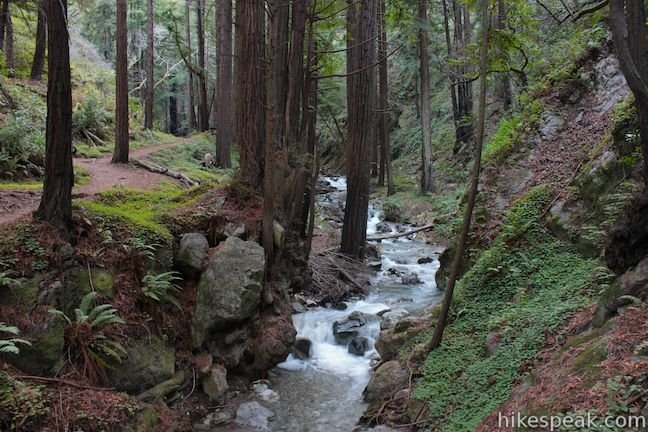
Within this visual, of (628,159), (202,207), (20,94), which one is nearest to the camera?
(628,159)

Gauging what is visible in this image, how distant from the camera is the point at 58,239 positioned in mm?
5836

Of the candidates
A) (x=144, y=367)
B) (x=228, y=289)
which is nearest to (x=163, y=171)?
(x=228, y=289)

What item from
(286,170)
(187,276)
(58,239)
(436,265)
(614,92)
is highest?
(614,92)

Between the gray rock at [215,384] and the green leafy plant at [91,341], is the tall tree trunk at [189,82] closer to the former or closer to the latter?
the gray rock at [215,384]

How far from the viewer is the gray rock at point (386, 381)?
640 cm

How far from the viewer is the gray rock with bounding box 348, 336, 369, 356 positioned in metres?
8.40

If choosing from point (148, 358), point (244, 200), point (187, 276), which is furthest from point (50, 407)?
point (244, 200)

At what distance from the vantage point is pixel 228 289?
7.03 meters

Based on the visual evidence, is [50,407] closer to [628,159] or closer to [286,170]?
[286,170]

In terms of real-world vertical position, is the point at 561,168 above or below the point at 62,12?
below

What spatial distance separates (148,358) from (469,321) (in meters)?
4.33

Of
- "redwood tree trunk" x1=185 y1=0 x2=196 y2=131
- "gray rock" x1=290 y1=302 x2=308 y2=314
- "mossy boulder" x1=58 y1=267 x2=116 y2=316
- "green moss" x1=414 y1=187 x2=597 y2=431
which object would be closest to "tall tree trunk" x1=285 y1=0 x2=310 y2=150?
"gray rock" x1=290 y1=302 x2=308 y2=314

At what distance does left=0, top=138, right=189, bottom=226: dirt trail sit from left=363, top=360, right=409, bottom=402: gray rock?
5.37 metres

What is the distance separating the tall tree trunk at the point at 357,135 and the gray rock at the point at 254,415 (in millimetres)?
6645
